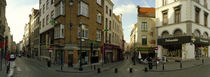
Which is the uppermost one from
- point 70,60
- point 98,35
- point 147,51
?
point 98,35

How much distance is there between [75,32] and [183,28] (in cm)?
1755

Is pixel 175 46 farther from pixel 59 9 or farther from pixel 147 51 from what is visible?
pixel 59 9

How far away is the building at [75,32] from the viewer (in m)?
18.6

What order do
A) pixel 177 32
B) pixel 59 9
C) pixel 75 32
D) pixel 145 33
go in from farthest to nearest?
pixel 145 33, pixel 177 32, pixel 59 9, pixel 75 32

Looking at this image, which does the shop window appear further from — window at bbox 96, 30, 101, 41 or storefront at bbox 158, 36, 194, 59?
window at bbox 96, 30, 101, 41

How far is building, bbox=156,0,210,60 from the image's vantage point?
21969 mm

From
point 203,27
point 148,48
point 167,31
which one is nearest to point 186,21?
point 167,31

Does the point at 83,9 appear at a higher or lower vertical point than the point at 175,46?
higher

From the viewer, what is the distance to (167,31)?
990 inches

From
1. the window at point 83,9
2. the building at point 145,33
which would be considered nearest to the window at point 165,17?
the building at point 145,33

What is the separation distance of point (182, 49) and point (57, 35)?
66.9ft

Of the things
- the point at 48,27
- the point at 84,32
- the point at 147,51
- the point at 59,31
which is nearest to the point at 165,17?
the point at 147,51

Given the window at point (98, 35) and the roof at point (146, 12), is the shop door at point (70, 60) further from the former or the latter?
the roof at point (146, 12)

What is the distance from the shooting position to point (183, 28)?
22.4 m
